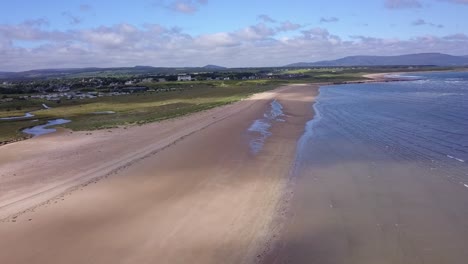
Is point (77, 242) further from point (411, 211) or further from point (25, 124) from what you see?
point (25, 124)

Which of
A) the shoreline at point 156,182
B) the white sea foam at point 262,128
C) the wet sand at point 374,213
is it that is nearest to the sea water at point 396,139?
the wet sand at point 374,213

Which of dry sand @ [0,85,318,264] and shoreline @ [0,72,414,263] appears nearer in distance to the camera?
dry sand @ [0,85,318,264]

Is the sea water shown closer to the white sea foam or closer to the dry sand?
the dry sand

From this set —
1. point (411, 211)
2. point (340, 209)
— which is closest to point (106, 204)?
point (340, 209)

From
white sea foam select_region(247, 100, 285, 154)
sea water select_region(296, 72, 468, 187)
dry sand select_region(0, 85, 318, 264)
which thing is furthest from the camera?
white sea foam select_region(247, 100, 285, 154)

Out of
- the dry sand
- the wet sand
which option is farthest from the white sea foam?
the wet sand

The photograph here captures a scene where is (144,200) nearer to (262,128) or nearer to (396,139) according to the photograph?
(396,139)

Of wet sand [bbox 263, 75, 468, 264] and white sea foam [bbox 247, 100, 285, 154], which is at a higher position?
wet sand [bbox 263, 75, 468, 264]

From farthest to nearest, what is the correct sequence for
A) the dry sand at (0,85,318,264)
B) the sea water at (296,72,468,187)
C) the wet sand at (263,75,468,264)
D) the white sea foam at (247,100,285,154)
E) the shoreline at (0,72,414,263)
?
the white sea foam at (247,100,285,154) → the sea water at (296,72,468,187) → the shoreline at (0,72,414,263) → the dry sand at (0,85,318,264) → the wet sand at (263,75,468,264)

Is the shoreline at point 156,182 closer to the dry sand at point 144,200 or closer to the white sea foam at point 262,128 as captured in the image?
the dry sand at point 144,200
